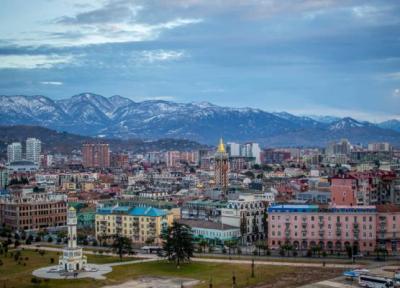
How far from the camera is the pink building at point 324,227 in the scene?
2260 inches

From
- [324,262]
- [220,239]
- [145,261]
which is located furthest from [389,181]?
[145,261]

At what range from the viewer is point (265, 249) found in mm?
58312

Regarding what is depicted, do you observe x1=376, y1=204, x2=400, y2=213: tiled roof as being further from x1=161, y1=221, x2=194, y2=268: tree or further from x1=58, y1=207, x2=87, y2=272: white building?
x1=58, y1=207, x2=87, y2=272: white building

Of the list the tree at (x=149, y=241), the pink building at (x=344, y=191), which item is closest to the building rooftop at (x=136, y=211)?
the tree at (x=149, y=241)

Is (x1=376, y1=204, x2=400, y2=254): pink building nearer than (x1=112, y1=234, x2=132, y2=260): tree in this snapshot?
No

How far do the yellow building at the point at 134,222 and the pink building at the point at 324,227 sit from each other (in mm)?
10086

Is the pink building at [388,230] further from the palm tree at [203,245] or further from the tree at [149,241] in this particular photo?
the tree at [149,241]

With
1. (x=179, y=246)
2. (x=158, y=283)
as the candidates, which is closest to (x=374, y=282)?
(x=158, y=283)

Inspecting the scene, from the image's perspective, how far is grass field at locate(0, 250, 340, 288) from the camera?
44.1m

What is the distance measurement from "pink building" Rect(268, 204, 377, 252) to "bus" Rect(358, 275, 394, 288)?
1424cm

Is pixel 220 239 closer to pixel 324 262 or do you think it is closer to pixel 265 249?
pixel 265 249

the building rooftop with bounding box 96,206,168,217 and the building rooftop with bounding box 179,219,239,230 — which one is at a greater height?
the building rooftop with bounding box 96,206,168,217

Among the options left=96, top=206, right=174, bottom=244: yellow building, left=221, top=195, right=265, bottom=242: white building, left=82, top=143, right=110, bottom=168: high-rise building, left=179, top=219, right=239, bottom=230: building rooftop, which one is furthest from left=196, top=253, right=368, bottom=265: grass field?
left=82, top=143, right=110, bottom=168: high-rise building

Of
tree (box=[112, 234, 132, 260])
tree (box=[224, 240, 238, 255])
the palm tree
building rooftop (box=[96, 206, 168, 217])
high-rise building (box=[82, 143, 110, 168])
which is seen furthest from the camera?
high-rise building (box=[82, 143, 110, 168])
